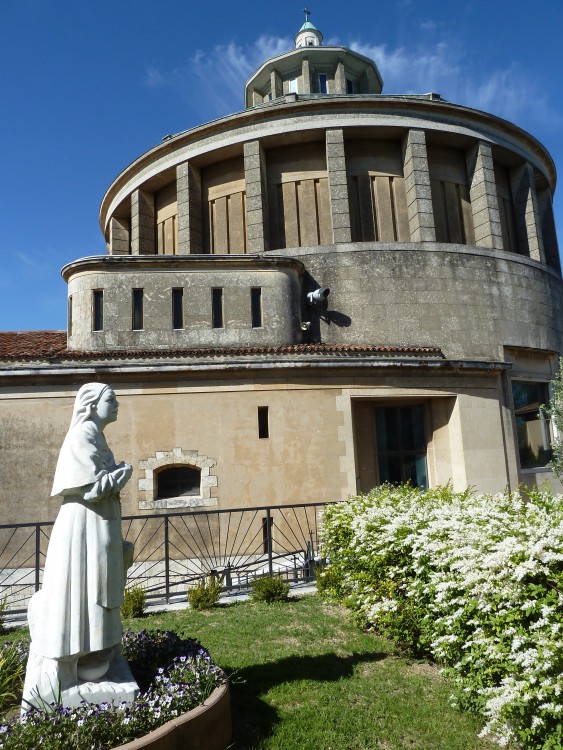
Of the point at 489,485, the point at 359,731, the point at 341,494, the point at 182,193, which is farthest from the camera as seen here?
the point at 182,193

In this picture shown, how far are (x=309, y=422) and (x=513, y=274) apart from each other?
32.0ft

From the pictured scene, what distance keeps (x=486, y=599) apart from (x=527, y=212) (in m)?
19.1

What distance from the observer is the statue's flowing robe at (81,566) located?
4340mm

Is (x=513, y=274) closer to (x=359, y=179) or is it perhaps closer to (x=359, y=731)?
(x=359, y=179)

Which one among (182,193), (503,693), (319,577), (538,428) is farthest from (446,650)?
(182,193)

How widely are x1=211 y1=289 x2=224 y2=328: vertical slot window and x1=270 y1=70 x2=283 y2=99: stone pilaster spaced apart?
14.4 metres

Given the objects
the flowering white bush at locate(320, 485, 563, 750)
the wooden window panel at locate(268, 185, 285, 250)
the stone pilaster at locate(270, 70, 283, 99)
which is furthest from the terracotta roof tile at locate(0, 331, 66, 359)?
the stone pilaster at locate(270, 70, 283, 99)

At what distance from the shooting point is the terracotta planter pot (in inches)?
159

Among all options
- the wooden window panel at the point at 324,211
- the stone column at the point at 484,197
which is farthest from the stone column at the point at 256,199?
the stone column at the point at 484,197

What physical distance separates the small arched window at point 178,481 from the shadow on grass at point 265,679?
7.45 meters

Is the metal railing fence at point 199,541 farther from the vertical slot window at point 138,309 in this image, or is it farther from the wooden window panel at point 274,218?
the wooden window panel at point 274,218

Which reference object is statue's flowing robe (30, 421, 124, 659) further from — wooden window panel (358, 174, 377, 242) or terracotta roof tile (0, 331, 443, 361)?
wooden window panel (358, 174, 377, 242)

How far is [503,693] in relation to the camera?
4.33m

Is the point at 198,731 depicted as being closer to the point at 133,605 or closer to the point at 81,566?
the point at 81,566
